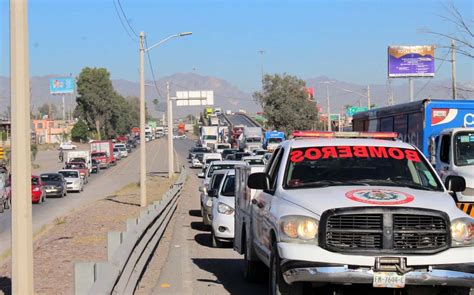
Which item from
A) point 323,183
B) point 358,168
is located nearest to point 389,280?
point 323,183

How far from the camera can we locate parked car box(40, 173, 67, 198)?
139 ft

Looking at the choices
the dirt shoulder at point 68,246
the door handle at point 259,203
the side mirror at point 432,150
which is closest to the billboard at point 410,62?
the dirt shoulder at point 68,246

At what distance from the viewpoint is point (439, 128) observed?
1827 centimetres

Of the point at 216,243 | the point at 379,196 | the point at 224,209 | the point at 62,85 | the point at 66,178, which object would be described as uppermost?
the point at 62,85

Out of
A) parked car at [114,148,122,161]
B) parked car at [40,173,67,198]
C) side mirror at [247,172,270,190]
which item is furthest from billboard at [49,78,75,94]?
side mirror at [247,172,270,190]

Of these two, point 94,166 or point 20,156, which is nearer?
point 20,156

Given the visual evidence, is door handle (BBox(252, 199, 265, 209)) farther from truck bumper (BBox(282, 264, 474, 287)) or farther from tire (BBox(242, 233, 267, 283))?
truck bumper (BBox(282, 264, 474, 287))

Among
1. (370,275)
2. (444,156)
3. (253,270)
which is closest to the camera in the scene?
(370,275)

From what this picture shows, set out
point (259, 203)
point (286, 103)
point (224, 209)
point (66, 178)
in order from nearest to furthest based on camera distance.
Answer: point (259, 203) → point (224, 209) → point (66, 178) → point (286, 103)

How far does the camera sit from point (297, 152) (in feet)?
29.9

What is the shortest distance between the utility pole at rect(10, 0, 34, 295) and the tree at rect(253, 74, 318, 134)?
237ft

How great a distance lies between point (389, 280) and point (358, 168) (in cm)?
184

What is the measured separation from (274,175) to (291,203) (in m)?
1.46

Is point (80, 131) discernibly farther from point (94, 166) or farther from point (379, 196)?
point (379, 196)
